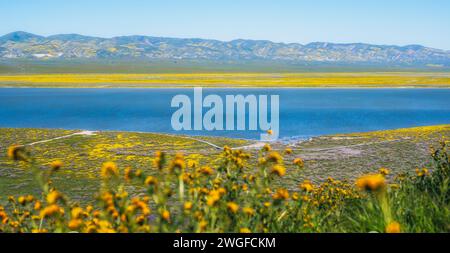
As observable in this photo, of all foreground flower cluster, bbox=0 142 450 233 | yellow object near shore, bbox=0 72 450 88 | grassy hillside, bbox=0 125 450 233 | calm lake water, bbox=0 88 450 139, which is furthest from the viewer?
yellow object near shore, bbox=0 72 450 88

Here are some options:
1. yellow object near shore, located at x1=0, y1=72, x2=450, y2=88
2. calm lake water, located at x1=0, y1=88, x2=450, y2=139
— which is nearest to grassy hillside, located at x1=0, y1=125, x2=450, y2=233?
calm lake water, located at x1=0, y1=88, x2=450, y2=139

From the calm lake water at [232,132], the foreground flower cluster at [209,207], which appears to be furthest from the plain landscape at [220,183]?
the calm lake water at [232,132]

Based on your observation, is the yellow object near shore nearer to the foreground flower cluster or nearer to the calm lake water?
the calm lake water

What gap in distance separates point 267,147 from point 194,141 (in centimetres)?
2269

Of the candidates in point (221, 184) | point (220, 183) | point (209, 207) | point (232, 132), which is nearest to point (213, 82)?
→ point (232, 132)

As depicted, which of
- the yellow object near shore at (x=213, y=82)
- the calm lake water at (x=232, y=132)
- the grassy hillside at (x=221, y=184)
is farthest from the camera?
the yellow object near shore at (x=213, y=82)

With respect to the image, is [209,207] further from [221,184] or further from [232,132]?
[232,132]

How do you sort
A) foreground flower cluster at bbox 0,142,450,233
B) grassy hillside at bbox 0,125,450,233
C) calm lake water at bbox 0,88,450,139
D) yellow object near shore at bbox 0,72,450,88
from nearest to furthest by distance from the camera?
foreground flower cluster at bbox 0,142,450,233
grassy hillside at bbox 0,125,450,233
calm lake water at bbox 0,88,450,139
yellow object near shore at bbox 0,72,450,88

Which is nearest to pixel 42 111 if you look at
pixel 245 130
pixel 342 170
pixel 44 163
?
pixel 245 130

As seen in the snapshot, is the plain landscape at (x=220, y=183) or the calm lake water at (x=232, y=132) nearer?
the plain landscape at (x=220, y=183)

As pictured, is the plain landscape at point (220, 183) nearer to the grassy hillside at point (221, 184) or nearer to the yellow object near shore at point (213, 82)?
the grassy hillside at point (221, 184)

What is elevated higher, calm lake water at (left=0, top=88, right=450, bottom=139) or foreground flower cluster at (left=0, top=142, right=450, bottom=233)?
foreground flower cluster at (left=0, top=142, right=450, bottom=233)

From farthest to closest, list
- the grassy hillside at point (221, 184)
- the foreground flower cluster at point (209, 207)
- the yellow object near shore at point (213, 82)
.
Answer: the yellow object near shore at point (213, 82) < the grassy hillside at point (221, 184) < the foreground flower cluster at point (209, 207)

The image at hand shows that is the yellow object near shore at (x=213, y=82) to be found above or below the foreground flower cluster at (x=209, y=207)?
below
